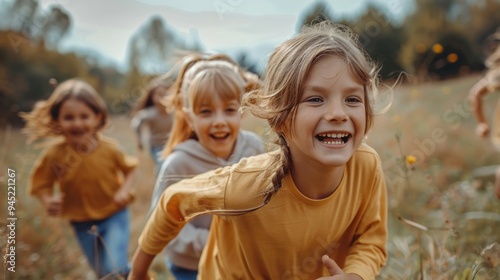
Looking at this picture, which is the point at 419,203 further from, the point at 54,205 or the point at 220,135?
the point at 54,205

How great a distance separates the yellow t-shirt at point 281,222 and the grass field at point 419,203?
0.36m

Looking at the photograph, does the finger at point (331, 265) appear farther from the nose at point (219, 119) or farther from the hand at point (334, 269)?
the nose at point (219, 119)

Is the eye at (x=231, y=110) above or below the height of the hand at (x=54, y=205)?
above

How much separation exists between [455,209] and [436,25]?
7.01m

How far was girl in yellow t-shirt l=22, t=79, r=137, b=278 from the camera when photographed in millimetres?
4500

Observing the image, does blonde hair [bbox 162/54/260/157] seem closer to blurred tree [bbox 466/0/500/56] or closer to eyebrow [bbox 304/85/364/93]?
eyebrow [bbox 304/85/364/93]

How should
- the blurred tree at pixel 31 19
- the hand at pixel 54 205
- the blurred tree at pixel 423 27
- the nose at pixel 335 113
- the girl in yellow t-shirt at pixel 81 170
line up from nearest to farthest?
the nose at pixel 335 113 → the hand at pixel 54 205 → the girl in yellow t-shirt at pixel 81 170 → the blurred tree at pixel 31 19 → the blurred tree at pixel 423 27

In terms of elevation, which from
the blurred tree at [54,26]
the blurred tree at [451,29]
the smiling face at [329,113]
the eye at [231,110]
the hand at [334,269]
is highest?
the blurred tree at [451,29]

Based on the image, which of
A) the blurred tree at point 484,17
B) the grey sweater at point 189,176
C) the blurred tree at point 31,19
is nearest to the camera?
the grey sweater at point 189,176

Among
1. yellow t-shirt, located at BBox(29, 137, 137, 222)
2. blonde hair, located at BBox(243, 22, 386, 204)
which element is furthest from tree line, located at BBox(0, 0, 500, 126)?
blonde hair, located at BBox(243, 22, 386, 204)

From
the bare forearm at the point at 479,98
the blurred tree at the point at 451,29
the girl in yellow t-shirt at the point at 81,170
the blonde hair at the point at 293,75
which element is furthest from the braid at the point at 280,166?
the blurred tree at the point at 451,29

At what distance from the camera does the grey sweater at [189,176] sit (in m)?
3.07

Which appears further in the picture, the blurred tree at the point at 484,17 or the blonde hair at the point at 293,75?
the blurred tree at the point at 484,17

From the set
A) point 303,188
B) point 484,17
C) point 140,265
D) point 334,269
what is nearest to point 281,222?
point 303,188
